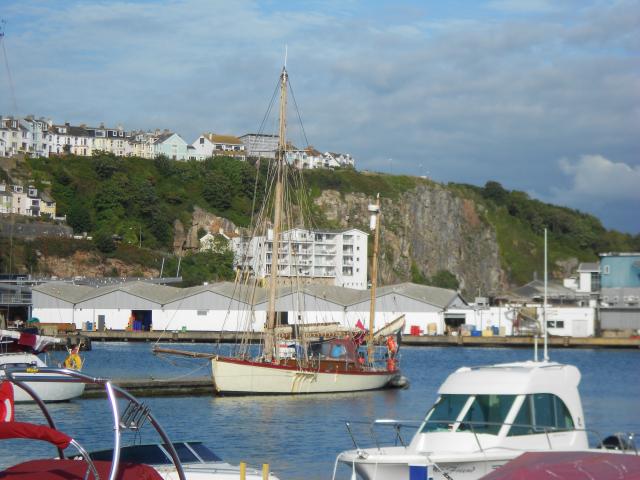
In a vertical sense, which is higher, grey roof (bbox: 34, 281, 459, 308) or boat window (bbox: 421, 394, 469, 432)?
grey roof (bbox: 34, 281, 459, 308)

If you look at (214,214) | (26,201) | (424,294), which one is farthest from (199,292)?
(214,214)

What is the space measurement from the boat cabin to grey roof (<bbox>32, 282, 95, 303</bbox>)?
86.2 m

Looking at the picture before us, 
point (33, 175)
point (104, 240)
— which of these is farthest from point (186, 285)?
point (33, 175)

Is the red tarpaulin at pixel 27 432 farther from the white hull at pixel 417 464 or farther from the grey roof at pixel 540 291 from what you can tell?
the grey roof at pixel 540 291

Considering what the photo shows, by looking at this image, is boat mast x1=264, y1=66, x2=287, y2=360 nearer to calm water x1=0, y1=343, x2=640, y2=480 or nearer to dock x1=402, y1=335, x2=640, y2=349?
calm water x1=0, y1=343, x2=640, y2=480

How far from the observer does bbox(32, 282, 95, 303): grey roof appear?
4045 inches

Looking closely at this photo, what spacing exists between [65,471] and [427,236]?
177 m

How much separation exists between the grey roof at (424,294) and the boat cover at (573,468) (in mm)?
91539

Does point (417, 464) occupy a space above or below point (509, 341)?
below

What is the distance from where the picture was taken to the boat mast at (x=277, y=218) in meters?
47.7

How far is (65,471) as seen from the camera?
14.1m

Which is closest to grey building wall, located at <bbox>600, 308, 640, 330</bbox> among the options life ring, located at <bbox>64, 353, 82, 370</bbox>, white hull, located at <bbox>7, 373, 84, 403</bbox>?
life ring, located at <bbox>64, 353, 82, 370</bbox>

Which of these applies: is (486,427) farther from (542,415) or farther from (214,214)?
(214,214)

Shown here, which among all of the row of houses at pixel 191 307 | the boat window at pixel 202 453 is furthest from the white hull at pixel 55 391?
the row of houses at pixel 191 307
